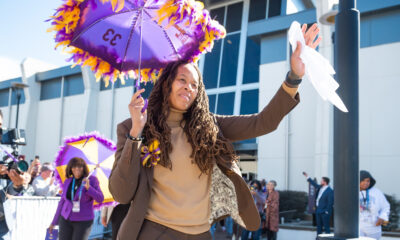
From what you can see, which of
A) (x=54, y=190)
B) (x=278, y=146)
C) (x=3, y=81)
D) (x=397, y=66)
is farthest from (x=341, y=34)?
(x=3, y=81)

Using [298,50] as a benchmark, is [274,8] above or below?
above

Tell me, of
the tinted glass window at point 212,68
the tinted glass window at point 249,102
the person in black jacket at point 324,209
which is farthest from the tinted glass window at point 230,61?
the person in black jacket at point 324,209

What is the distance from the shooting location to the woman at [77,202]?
235 inches

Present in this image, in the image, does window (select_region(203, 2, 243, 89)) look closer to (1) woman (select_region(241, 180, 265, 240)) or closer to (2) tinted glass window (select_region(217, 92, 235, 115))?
(2) tinted glass window (select_region(217, 92, 235, 115))

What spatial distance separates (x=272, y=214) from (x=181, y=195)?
886 centimetres

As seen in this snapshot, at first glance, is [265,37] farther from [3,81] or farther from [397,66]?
[3,81]

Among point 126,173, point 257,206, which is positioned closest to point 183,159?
point 126,173

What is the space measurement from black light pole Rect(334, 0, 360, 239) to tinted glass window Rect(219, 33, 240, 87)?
17.1m

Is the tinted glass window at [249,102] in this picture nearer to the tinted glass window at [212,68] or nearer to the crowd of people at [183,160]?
the tinted glass window at [212,68]

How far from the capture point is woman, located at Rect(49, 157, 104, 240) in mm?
5977

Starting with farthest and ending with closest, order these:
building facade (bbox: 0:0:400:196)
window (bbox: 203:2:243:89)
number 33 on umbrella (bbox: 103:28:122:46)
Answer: window (bbox: 203:2:243:89) < building facade (bbox: 0:0:400:196) < number 33 on umbrella (bbox: 103:28:122:46)

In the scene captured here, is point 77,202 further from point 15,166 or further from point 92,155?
point 15,166

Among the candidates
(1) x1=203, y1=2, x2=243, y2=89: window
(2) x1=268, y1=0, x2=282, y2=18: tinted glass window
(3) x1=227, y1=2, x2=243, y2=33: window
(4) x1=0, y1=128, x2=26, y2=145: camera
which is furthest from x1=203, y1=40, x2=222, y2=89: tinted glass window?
(4) x1=0, y1=128, x2=26, y2=145: camera

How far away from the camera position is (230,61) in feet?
67.9
